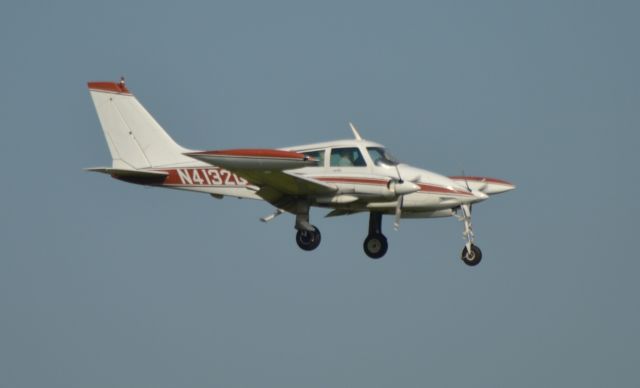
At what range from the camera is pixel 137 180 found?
3067 cm

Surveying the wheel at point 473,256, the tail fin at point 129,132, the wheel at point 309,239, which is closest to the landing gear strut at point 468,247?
the wheel at point 473,256

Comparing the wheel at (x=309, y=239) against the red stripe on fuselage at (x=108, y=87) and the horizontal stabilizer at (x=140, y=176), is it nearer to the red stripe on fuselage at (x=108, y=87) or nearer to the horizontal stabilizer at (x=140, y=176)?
the horizontal stabilizer at (x=140, y=176)

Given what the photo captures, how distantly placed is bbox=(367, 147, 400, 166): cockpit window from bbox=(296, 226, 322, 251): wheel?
2.29 m

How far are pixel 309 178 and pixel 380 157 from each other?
1.87 meters

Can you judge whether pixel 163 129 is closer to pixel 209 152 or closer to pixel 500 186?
pixel 209 152

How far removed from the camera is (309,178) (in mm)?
28625

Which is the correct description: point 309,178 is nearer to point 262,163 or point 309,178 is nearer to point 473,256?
point 262,163

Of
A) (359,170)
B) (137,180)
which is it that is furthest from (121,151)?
(359,170)

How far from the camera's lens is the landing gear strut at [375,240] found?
100 ft

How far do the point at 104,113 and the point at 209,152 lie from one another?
709 cm

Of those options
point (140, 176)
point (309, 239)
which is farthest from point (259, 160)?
point (140, 176)

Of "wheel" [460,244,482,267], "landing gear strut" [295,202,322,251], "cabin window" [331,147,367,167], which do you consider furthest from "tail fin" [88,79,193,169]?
"wheel" [460,244,482,267]

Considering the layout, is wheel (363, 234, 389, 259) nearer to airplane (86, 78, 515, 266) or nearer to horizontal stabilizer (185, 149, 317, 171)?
airplane (86, 78, 515, 266)

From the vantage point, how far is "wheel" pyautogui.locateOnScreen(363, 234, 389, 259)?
3058cm
